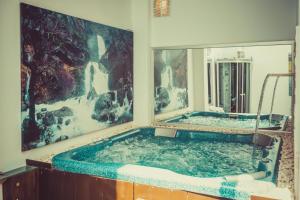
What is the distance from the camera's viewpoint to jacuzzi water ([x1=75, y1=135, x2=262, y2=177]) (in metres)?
2.81

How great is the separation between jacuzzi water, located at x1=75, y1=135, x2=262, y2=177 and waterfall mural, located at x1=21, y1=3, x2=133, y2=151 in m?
0.41

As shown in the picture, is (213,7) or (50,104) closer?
(50,104)

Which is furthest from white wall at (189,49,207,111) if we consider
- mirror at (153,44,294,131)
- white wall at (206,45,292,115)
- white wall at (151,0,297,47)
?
white wall at (151,0,297,47)

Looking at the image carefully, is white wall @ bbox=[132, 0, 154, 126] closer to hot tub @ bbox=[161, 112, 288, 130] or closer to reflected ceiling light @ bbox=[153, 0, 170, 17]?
reflected ceiling light @ bbox=[153, 0, 170, 17]

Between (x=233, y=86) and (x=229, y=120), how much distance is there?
0.54 metres

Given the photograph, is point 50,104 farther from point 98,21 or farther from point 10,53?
point 98,21

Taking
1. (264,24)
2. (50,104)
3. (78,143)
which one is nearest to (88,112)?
(78,143)

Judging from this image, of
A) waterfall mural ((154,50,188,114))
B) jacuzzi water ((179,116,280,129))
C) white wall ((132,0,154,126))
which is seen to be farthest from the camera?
waterfall mural ((154,50,188,114))

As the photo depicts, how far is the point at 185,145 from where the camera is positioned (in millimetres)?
3609

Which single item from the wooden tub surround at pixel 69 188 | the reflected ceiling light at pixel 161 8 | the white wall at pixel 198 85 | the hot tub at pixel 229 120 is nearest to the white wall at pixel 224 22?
the reflected ceiling light at pixel 161 8

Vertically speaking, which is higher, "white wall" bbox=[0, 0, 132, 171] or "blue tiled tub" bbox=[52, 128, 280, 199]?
"white wall" bbox=[0, 0, 132, 171]

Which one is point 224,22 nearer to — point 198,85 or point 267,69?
Result: point 267,69

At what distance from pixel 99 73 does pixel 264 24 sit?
208cm

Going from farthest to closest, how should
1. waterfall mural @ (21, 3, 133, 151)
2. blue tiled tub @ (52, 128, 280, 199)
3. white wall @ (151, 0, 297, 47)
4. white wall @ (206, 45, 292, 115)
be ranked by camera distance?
white wall @ (206, 45, 292, 115) < white wall @ (151, 0, 297, 47) < waterfall mural @ (21, 3, 133, 151) < blue tiled tub @ (52, 128, 280, 199)
